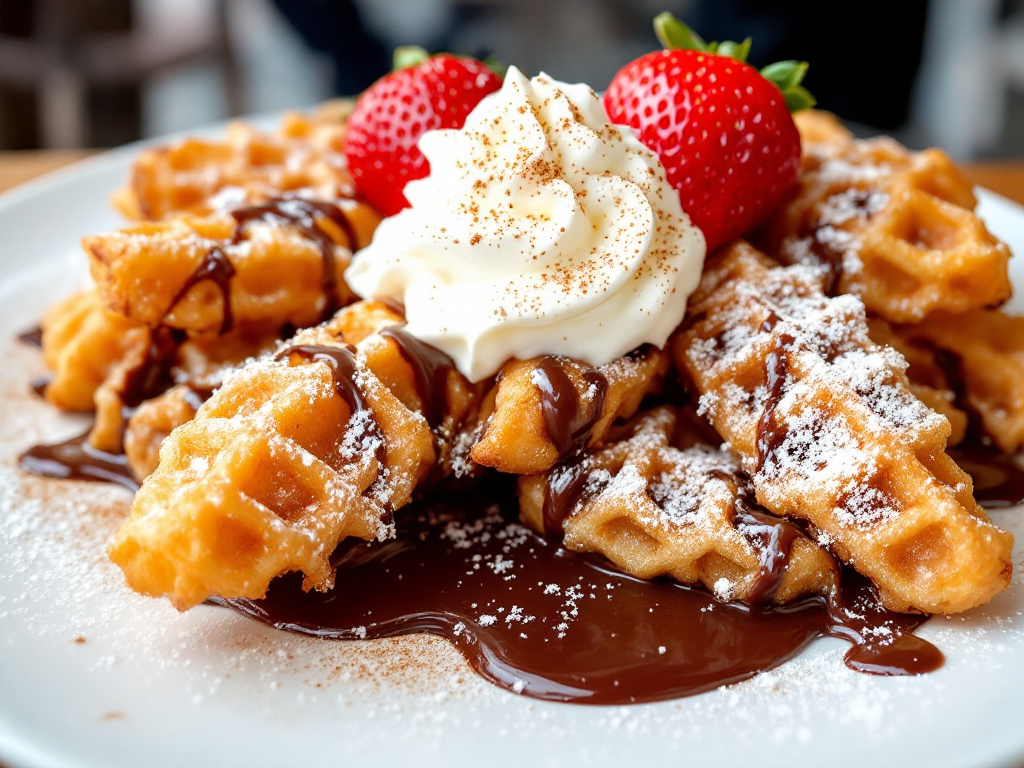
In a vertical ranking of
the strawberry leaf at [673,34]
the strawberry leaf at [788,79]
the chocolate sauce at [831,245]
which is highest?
the strawberry leaf at [673,34]

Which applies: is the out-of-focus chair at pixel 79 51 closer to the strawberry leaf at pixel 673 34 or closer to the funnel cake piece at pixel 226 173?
the funnel cake piece at pixel 226 173

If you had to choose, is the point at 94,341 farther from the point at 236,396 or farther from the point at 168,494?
the point at 168,494

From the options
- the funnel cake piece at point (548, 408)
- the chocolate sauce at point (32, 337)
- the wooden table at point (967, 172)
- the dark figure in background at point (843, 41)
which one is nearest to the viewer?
the funnel cake piece at point (548, 408)

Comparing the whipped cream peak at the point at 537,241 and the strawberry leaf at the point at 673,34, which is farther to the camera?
the strawberry leaf at the point at 673,34

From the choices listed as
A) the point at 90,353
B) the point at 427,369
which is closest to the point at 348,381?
the point at 427,369

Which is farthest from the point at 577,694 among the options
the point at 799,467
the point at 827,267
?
the point at 827,267

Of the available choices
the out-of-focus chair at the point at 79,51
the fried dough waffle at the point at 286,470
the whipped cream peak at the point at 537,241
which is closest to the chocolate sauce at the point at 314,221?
the whipped cream peak at the point at 537,241

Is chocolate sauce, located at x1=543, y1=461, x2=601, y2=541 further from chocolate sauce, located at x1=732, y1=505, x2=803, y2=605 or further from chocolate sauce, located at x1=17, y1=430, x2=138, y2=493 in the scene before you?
chocolate sauce, located at x1=17, y1=430, x2=138, y2=493
